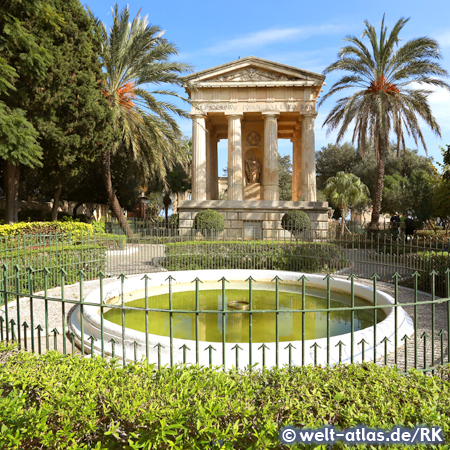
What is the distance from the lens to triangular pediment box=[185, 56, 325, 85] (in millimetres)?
22688

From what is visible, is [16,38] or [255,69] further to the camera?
[255,69]

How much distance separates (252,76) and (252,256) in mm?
14889

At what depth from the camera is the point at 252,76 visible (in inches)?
913

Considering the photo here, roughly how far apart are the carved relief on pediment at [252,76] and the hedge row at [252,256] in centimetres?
1433

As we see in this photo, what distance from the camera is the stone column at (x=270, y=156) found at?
920 inches

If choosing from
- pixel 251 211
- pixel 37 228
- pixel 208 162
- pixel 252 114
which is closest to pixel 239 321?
pixel 37 228

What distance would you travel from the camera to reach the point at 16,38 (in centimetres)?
1160

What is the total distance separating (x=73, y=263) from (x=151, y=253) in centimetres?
407

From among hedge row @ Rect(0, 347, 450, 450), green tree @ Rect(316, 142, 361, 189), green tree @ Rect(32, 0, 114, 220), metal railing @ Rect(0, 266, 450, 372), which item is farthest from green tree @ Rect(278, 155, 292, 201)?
hedge row @ Rect(0, 347, 450, 450)

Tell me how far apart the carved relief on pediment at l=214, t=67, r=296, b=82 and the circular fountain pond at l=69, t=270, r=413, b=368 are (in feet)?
55.1

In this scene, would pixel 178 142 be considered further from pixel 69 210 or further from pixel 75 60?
pixel 69 210

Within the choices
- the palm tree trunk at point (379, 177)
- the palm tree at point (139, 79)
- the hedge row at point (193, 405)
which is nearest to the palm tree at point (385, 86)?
the palm tree trunk at point (379, 177)

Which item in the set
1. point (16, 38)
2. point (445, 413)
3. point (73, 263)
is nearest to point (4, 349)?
point (445, 413)

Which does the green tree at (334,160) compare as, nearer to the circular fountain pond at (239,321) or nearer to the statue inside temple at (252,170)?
the statue inside temple at (252,170)
